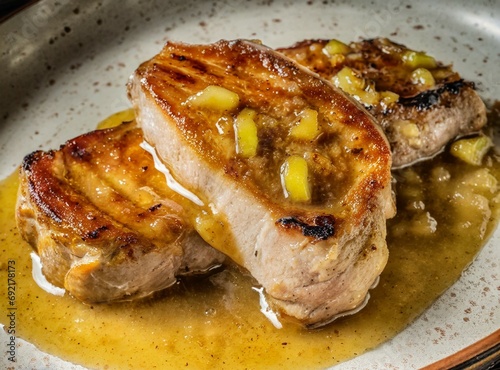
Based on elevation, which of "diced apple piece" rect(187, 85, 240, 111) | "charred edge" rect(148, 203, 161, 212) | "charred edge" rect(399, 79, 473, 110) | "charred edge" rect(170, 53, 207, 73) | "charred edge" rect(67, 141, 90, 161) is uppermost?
"charred edge" rect(170, 53, 207, 73)

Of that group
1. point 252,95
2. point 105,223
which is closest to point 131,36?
point 252,95

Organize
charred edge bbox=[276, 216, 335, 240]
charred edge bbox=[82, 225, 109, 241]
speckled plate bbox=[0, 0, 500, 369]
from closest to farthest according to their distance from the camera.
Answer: charred edge bbox=[276, 216, 335, 240] < charred edge bbox=[82, 225, 109, 241] < speckled plate bbox=[0, 0, 500, 369]

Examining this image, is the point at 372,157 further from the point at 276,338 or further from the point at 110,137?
the point at 110,137

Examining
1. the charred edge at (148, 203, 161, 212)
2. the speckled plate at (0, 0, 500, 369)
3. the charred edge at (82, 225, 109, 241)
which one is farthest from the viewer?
the speckled plate at (0, 0, 500, 369)

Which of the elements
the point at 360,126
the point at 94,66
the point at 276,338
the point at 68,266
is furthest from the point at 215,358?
the point at 94,66

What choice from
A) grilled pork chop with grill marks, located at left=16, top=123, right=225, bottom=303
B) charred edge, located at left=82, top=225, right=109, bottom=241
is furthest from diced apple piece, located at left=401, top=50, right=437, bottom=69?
charred edge, located at left=82, top=225, right=109, bottom=241

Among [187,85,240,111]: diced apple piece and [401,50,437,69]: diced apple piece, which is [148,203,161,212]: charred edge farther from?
[401,50,437,69]: diced apple piece

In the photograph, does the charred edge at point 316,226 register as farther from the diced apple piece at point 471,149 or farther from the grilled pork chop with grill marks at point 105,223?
the diced apple piece at point 471,149

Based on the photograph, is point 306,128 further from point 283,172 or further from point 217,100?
point 217,100
